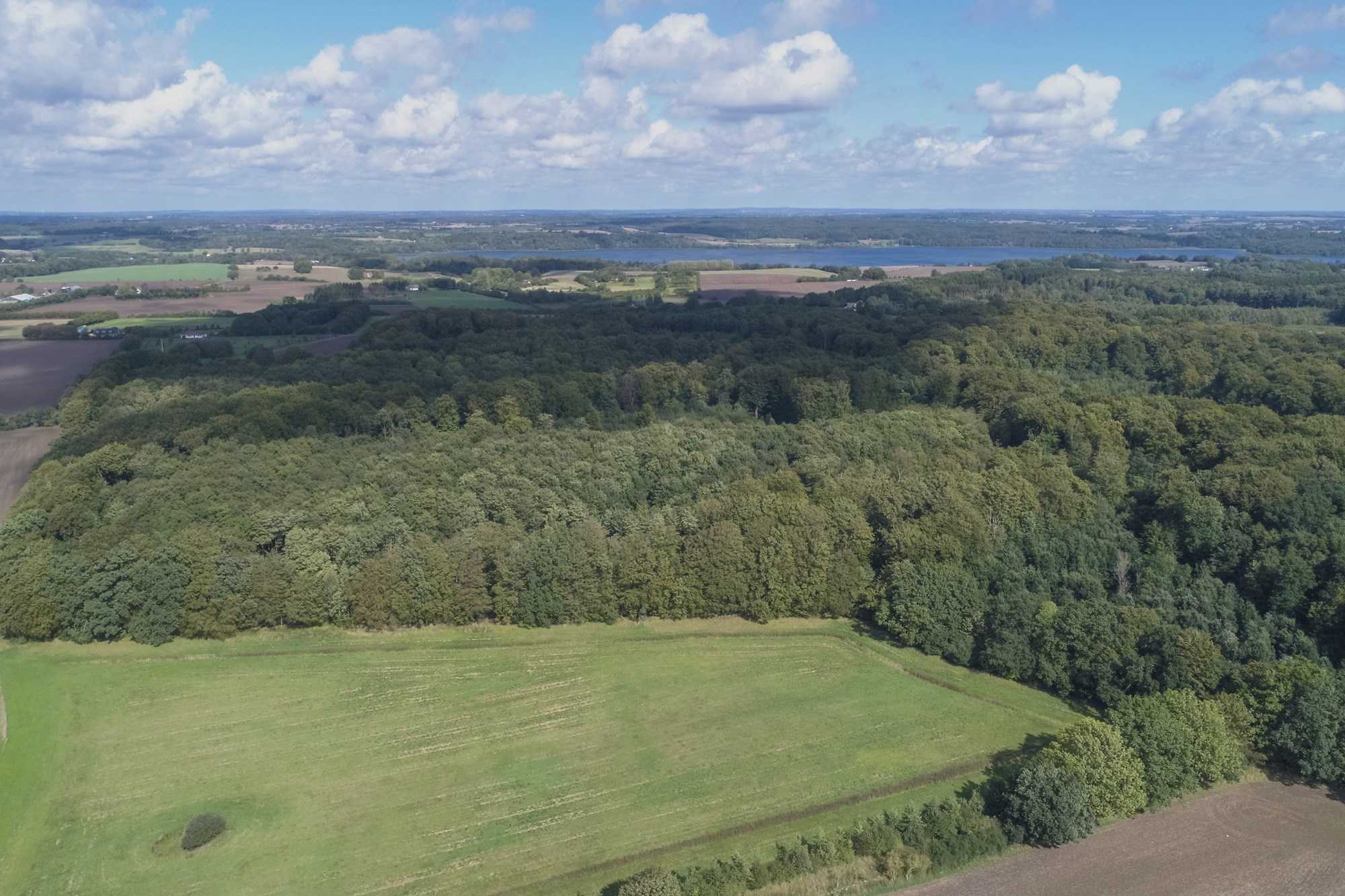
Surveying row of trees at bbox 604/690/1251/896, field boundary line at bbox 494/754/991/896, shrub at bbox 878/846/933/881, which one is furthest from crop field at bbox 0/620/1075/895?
shrub at bbox 878/846/933/881

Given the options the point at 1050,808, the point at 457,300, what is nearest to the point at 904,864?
the point at 1050,808

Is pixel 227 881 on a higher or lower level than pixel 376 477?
lower

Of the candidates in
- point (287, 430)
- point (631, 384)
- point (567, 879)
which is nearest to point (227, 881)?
point (567, 879)

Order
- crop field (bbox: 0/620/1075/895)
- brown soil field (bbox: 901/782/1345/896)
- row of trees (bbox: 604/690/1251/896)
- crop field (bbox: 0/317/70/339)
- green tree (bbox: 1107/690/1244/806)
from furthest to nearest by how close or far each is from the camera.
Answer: crop field (bbox: 0/317/70/339)
green tree (bbox: 1107/690/1244/806)
crop field (bbox: 0/620/1075/895)
row of trees (bbox: 604/690/1251/896)
brown soil field (bbox: 901/782/1345/896)

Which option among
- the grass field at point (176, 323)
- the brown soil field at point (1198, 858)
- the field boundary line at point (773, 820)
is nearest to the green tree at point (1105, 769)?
the brown soil field at point (1198, 858)

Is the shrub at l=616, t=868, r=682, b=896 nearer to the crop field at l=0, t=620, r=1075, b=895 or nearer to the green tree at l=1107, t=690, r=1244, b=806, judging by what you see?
the crop field at l=0, t=620, r=1075, b=895

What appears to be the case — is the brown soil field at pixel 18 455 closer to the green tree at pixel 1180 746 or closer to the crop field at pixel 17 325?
the crop field at pixel 17 325

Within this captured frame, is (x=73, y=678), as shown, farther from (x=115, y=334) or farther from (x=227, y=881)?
(x=115, y=334)
